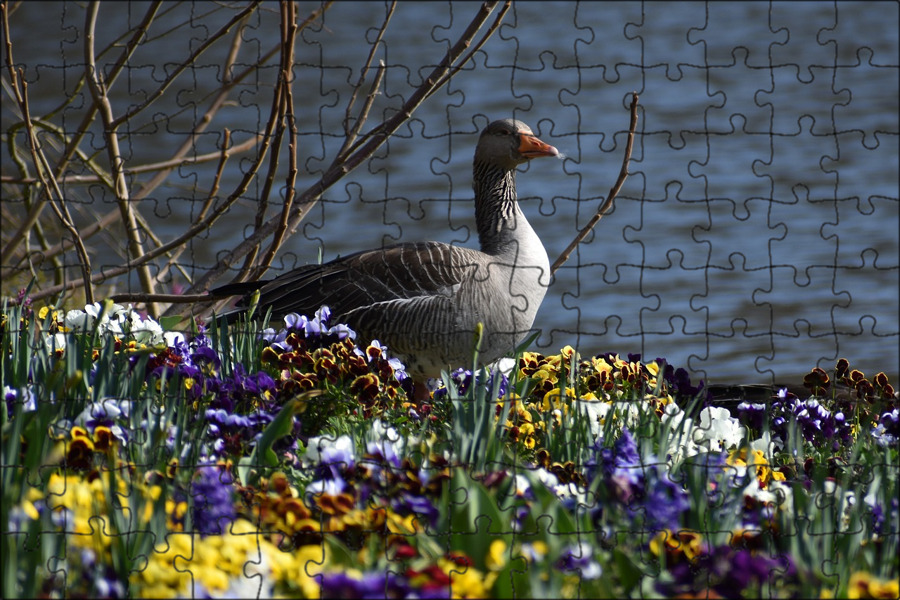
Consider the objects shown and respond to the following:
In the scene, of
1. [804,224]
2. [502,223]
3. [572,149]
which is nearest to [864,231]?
[804,224]

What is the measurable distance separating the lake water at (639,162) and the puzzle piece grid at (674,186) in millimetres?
45

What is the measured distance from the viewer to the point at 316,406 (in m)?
3.84

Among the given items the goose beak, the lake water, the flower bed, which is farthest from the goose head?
the flower bed

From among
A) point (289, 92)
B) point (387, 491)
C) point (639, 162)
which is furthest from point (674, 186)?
point (387, 491)

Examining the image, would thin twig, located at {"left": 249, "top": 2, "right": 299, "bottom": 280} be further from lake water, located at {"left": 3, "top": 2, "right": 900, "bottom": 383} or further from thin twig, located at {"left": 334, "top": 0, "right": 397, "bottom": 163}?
lake water, located at {"left": 3, "top": 2, "right": 900, "bottom": 383}

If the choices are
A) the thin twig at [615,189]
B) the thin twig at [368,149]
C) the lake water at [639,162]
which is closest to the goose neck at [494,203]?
the thin twig at [615,189]

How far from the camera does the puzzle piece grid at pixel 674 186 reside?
27.7 feet

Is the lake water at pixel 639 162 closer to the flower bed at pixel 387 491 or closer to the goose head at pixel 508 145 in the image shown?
the goose head at pixel 508 145

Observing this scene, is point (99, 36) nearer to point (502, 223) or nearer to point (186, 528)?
point (502, 223)

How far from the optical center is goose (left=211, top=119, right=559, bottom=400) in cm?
470

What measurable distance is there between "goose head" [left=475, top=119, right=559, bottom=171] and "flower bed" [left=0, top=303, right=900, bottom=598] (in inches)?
57.6

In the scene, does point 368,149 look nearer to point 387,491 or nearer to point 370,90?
point 370,90

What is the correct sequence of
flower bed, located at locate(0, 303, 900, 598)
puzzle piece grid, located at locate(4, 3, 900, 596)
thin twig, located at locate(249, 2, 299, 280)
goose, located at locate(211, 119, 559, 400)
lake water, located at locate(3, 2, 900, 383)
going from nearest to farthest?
flower bed, located at locate(0, 303, 900, 598) < thin twig, located at locate(249, 2, 299, 280) < goose, located at locate(211, 119, 559, 400) < puzzle piece grid, located at locate(4, 3, 900, 596) < lake water, located at locate(3, 2, 900, 383)

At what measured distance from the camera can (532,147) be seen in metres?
5.11
